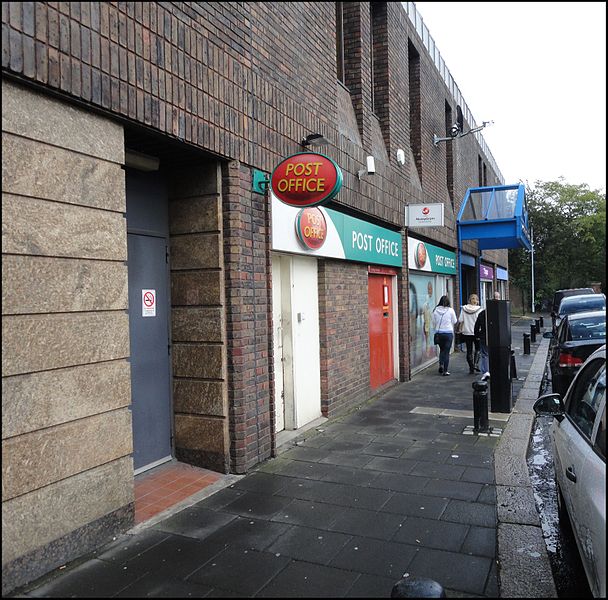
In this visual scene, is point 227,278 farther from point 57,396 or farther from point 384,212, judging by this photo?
point 384,212

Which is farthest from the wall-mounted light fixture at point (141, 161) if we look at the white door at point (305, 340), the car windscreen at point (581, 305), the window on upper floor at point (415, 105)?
the car windscreen at point (581, 305)

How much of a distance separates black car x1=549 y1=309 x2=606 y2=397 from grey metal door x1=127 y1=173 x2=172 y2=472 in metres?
5.76

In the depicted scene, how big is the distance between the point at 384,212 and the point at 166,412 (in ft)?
19.0

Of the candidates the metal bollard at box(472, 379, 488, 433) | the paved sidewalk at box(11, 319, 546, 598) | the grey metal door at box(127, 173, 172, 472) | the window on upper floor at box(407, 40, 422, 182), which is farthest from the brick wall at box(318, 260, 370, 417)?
the window on upper floor at box(407, 40, 422, 182)

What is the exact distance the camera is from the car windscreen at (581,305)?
13659 millimetres

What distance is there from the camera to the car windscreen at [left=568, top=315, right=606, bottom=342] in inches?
341

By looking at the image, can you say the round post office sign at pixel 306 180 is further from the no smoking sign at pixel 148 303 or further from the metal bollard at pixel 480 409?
the metal bollard at pixel 480 409

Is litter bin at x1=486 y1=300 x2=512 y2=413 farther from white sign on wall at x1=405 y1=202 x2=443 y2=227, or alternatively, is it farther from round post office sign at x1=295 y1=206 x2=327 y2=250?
white sign on wall at x1=405 y1=202 x2=443 y2=227

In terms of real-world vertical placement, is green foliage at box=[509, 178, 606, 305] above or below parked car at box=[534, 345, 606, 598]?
above

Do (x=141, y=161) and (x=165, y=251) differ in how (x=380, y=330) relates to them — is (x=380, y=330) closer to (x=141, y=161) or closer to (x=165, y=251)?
(x=165, y=251)

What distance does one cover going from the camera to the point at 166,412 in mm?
5531

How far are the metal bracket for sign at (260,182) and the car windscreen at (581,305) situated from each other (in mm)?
10326

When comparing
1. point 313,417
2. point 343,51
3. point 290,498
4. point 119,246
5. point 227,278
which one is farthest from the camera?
point 343,51

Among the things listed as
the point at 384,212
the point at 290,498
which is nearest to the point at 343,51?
the point at 384,212
